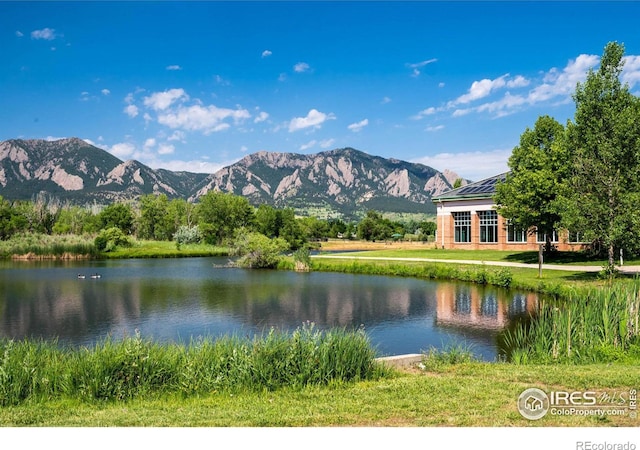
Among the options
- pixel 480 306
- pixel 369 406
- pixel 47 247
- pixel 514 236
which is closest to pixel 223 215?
pixel 47 247

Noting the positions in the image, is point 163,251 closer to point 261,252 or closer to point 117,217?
point 261,252

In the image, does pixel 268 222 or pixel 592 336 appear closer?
pixel 592 336

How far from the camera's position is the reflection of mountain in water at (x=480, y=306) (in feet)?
55.1

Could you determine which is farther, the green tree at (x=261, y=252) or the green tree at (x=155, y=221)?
the green tree at (x=155, y=221)

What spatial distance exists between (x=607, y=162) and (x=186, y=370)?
17265mm

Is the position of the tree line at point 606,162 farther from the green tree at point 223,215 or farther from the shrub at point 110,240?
the green tree at point 223,215

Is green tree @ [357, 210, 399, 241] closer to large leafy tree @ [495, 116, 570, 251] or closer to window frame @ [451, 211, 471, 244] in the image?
window frame @ [451, 211, 471, 244]

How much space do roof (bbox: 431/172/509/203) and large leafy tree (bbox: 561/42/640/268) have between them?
24.2 metres

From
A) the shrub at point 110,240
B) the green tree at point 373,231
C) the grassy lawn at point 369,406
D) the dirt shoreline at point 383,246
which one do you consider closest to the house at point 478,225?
the dirt shoreline at point 383,246

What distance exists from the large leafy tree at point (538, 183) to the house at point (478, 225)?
27.2 ft

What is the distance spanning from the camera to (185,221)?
82688 millimetres

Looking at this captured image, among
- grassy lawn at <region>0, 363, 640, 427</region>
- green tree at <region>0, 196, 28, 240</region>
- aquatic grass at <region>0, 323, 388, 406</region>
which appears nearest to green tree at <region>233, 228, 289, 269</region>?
aquatic grass at <region>0, 323, 388, 406</region>
